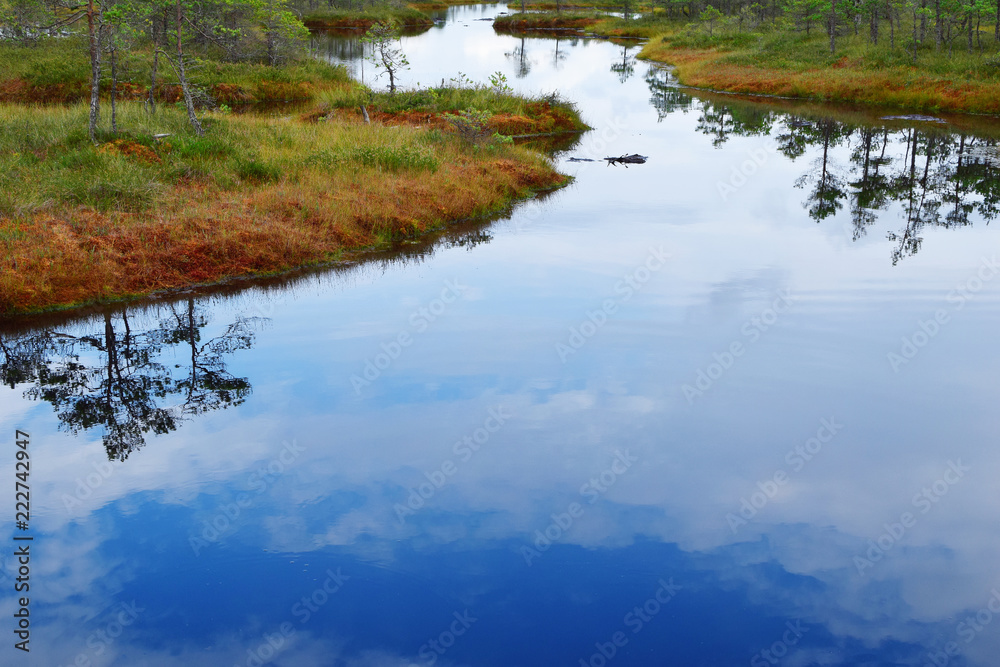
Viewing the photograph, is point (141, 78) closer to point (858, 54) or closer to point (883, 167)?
point (883, 167)

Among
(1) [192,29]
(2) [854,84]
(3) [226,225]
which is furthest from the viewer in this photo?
(2) [854,84]

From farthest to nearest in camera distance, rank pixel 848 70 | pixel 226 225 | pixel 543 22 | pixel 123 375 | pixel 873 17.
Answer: pixel 543 22 < pixel 873 17 < pixel 848 70 < pixel 226 225 < pixel 123 375

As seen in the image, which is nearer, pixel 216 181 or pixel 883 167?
pixel 216 181

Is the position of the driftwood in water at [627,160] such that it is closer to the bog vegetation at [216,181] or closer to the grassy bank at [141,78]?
the bog vegetation at [216,181]

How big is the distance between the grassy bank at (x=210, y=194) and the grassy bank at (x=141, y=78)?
27.4 feet

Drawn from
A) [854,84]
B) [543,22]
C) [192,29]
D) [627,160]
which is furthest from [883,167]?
[543,22]

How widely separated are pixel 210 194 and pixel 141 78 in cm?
1929

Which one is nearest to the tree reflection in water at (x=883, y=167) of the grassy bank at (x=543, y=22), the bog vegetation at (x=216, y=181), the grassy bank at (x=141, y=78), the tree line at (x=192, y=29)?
the bog vegetation at (x=216, y=181)

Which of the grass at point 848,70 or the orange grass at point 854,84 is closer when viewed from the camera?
the orange grass at point 854,84

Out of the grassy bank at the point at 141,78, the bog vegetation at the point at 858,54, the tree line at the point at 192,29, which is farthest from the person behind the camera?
the bog vegetation at the point at 858,54

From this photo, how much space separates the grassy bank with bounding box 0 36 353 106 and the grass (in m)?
20.8

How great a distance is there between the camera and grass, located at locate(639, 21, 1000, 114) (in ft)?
111

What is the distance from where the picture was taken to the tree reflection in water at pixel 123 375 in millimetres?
9727

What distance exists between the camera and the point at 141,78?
31625mm
